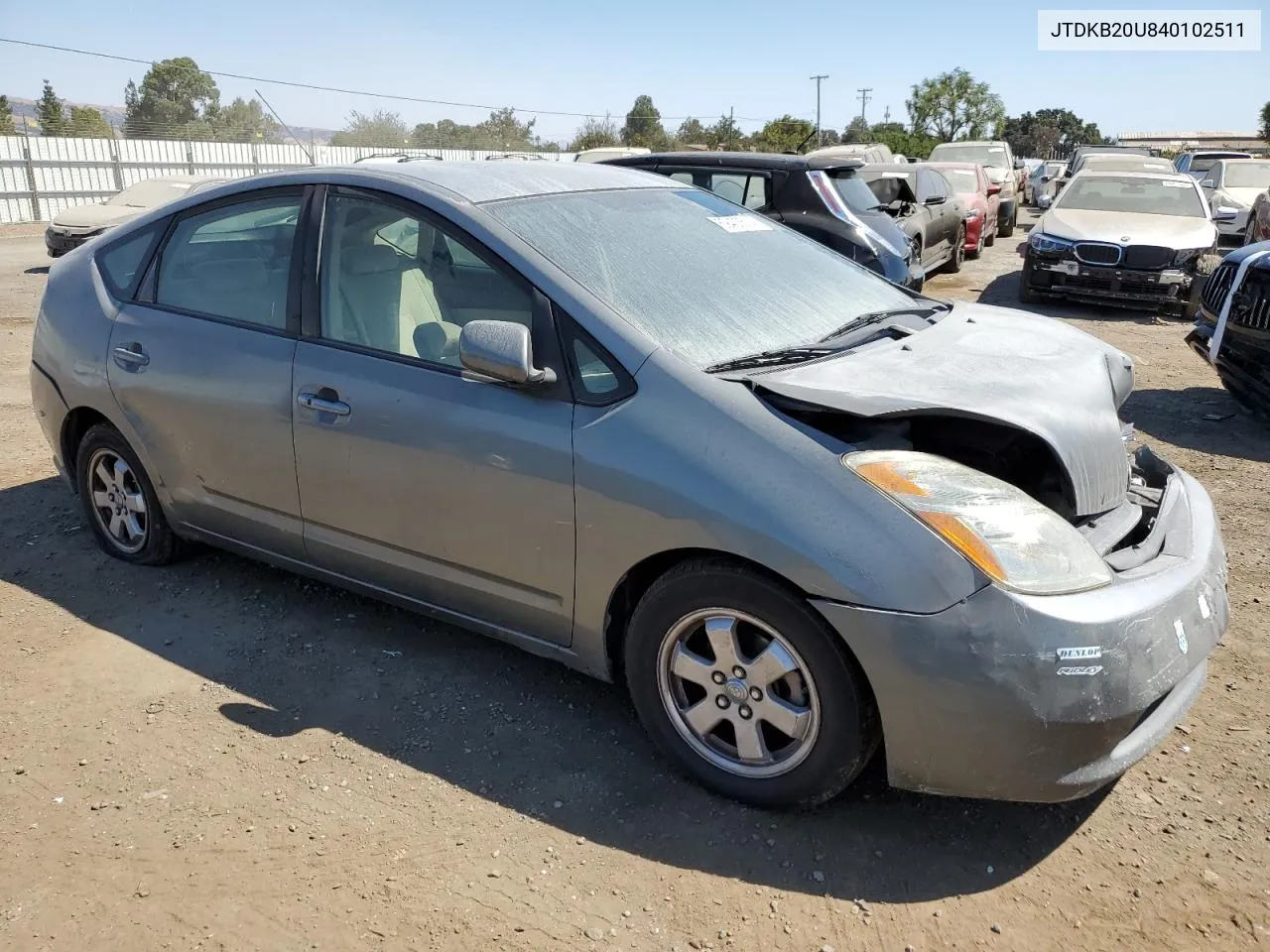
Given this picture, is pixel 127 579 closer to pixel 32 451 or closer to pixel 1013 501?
pixel 32 451

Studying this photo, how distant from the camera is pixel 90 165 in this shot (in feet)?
81.6

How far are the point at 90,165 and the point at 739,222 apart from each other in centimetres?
2594

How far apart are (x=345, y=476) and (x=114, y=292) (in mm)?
1607

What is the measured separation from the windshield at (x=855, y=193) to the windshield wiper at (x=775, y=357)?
628cm

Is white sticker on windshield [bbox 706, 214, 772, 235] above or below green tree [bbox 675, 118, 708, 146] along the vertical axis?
below

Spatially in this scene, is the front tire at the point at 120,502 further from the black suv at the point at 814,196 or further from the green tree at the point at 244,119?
the green tree at the point at 244,119

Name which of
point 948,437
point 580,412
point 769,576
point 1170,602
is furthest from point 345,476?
point 1170,602

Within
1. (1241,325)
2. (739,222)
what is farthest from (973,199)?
(739,222)

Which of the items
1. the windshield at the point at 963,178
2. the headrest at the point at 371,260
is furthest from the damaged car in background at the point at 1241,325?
the windshield at the point at 963,178

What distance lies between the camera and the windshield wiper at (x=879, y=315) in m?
3.38

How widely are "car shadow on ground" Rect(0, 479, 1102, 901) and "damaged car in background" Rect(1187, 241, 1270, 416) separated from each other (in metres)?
4.45

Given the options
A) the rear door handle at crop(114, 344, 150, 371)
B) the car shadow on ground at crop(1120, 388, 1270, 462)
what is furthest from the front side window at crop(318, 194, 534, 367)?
the car shadow on ground at crop(1120, 388, 1270, 462)

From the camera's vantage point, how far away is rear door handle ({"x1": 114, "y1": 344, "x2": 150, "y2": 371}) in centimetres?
396

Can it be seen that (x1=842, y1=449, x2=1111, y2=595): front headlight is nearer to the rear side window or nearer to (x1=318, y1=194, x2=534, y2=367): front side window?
(x1=318, y1=194, x2=534, y2=367): front side window
